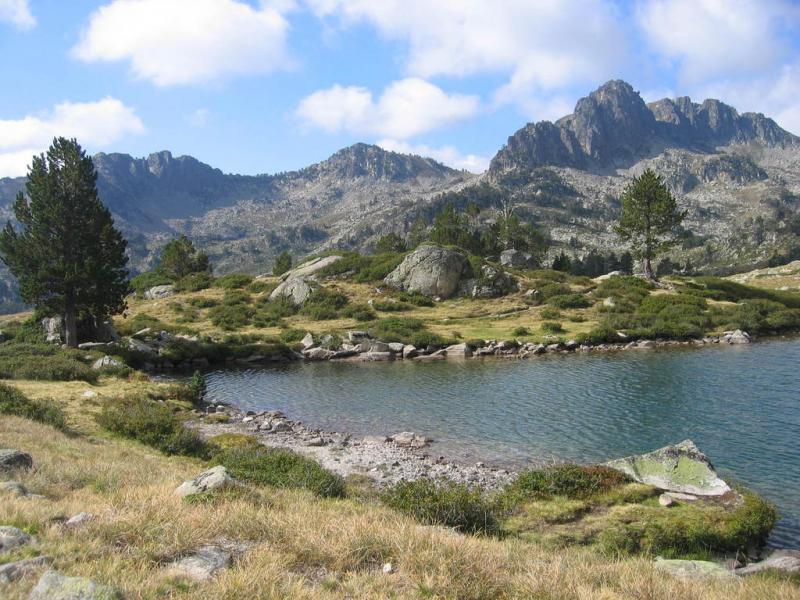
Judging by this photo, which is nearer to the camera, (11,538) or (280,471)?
(11,538)

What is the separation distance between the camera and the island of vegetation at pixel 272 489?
7.36 meters

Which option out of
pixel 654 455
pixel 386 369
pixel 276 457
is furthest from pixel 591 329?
pixel 276 457

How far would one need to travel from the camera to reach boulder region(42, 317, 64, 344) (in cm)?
4347

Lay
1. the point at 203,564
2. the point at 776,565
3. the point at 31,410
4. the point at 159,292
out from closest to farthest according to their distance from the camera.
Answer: the point at 203,564 < the point at 776,565 < the point at 31,410 < the point at 159,292

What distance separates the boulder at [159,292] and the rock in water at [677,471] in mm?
79485

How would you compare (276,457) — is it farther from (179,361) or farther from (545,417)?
(179,361)

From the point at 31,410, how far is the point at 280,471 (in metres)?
11.1

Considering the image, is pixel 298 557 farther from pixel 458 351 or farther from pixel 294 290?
pixel 294 290

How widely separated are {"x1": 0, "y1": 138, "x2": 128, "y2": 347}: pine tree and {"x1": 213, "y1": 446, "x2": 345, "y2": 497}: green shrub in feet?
99.3

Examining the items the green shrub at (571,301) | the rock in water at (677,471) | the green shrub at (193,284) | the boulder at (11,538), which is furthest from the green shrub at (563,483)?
the green shrub at (193,284)

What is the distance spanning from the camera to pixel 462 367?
Result: 43594mm

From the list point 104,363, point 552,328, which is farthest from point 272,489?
point 552,328

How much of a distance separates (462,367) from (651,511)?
2941 centimetres

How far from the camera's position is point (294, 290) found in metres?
74.6
